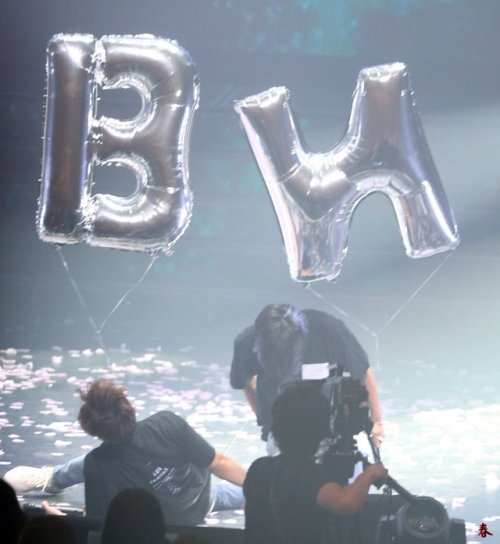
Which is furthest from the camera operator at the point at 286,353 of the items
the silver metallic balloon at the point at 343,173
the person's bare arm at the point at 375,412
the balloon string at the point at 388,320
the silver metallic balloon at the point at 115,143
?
the balloon string at the point at 388,320

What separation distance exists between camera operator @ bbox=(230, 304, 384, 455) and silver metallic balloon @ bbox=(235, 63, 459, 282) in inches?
30.0

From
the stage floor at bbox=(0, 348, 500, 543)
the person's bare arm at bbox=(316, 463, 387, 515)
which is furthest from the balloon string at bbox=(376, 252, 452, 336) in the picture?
the person's bare arm at bbox=(316, 463, 387, 515)

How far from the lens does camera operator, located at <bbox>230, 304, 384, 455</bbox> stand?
383cm

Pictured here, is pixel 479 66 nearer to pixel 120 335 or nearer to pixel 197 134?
pixel 197 134

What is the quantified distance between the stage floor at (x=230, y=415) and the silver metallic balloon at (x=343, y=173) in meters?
0.88

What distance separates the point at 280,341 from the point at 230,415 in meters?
1.51

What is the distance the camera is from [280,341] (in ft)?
12.5

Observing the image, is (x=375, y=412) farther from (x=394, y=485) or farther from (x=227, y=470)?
(x=394, y=485)

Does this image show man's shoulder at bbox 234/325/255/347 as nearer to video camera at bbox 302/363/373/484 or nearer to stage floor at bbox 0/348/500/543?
stage floor at bbox 0/348/500/543

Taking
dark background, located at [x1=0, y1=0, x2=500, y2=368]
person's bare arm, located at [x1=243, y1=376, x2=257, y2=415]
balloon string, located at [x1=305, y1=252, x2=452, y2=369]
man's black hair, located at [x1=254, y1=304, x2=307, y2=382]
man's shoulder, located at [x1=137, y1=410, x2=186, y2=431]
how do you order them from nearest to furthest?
man's shoulder, located at [x1=137, y1=410, x2=186, y2=431] < man's black hair, located at [x1=254, y1=304, x2=307, y2=382] < person's bare arm, located at [x1=243, y1=376, x2=257, y2=415] < dark background, located at [x1=0, y1=0, x2=500, y2=368] < balloon string, located at [x1=305, y1=252, x2=452, y2=369]

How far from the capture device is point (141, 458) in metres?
3.54

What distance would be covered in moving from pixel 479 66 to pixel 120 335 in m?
2.93

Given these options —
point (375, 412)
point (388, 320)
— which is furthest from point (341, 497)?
point (388, 320)

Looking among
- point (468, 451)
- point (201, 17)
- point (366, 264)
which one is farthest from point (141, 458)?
point (366, 264)
